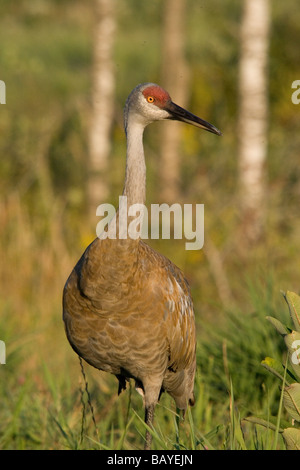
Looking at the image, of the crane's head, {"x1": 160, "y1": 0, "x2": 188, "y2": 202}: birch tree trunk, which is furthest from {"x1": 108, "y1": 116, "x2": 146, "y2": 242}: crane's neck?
{"x1": 160, "y1": 0, "x2": 188, "y2": 202}: birch tree trunk

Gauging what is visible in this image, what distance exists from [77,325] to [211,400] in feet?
4.84

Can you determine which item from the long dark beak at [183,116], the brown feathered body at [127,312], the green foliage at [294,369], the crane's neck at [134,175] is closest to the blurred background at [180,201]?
the brown feathered body at [127,312]

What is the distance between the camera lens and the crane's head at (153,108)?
3623 mm

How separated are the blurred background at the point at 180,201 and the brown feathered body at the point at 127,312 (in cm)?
53

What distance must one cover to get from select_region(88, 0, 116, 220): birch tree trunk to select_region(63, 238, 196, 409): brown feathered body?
5.91 metres

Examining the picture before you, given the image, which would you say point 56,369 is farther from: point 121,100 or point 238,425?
point 121,100

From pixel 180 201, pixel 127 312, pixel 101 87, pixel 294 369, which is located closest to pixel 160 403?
pixel 127 312

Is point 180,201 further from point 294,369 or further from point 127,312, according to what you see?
point 294,369

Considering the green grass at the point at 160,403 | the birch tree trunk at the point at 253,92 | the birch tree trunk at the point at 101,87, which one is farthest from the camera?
the birch tree trunk at the point at 101,87

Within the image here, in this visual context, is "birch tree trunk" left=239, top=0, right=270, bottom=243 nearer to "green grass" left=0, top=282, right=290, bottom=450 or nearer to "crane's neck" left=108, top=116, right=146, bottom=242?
"green grass" left=0, top=282, right=290, bottom=450

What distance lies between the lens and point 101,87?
9875mm

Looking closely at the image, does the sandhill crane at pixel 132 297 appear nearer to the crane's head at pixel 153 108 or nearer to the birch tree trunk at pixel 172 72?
the crane's head at pixel 153 108

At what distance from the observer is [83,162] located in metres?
10.7
